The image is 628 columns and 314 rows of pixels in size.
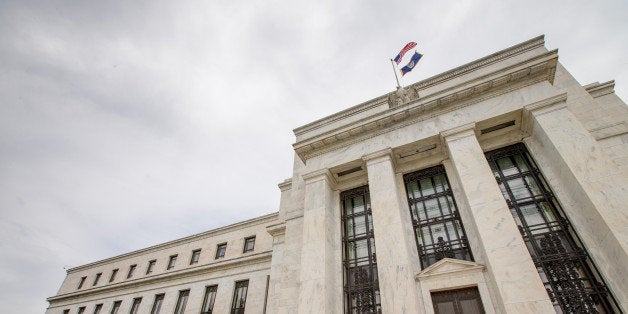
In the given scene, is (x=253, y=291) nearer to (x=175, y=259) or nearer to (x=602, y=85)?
(x=175, y=259)

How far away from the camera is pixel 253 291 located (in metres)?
20.5

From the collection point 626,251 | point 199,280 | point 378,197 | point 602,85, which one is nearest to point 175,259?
point 199,280

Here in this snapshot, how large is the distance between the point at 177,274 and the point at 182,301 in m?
2.22

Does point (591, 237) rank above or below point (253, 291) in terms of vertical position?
below

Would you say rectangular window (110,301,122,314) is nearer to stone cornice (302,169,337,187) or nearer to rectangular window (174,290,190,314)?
rectangular window (174,290,190,314)

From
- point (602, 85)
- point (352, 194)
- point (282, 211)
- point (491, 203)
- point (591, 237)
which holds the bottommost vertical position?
point (591, 237)

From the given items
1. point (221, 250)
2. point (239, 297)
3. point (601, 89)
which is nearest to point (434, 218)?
point (601, 89)

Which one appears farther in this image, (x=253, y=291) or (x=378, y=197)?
(x=253, y=291)

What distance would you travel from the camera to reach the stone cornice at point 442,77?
15039 millimetres

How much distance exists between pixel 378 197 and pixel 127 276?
95.3 feet

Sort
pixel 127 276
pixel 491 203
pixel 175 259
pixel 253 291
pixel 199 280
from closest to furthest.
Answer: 1. pixel 491 203
2. pixel 253 291
3. pixel 199 280
4. pixel 175 259
5. pixel 127 276

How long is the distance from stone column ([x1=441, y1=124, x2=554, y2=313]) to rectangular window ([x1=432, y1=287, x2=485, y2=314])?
0.72 meters

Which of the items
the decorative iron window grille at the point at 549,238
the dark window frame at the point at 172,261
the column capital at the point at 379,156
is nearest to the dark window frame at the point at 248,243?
the dark window frame at the point at 172,261

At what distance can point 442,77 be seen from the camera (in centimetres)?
1642
